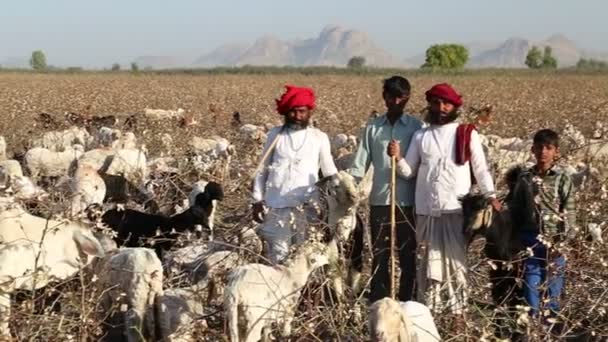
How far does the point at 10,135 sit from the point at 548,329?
1268cm

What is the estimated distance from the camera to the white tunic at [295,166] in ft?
21.3

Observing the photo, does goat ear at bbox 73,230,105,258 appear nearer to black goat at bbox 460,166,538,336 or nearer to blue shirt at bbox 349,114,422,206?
blue shirt at bbox 349,114,422,206

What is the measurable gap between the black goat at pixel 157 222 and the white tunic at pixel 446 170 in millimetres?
2702

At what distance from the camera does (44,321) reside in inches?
215

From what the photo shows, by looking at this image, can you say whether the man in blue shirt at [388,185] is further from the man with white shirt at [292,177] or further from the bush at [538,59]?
the bush at [538,59]

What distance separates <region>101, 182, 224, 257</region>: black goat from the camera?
811 cm

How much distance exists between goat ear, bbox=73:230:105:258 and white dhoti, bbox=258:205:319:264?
126 cm

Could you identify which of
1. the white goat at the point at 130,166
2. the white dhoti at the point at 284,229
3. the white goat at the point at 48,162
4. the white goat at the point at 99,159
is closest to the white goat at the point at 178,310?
the white dhoti at the point at 284,229

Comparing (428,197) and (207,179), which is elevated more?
(428,197)

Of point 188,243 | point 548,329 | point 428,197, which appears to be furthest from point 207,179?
point 548,329

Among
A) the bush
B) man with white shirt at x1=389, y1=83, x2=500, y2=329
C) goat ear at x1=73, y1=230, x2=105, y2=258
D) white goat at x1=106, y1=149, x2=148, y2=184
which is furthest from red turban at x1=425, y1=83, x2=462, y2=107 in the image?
the bush

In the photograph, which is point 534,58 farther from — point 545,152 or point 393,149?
point 393,149

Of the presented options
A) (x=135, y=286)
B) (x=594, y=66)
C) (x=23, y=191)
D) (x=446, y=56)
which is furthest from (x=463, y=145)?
(x=446, y=56)

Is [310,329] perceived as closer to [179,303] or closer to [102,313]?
[179,303]
